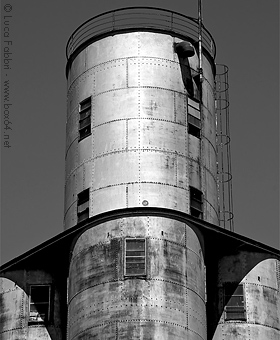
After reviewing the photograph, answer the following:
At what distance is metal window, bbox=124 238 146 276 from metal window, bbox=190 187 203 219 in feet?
12.0

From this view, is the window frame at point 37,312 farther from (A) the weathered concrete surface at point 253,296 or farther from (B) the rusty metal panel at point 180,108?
(B) the rusty metal panel at point 180,108

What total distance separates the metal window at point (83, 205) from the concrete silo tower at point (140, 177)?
0.18ft

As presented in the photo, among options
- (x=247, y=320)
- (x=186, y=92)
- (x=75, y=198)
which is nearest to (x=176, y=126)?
(x=186, y=92)

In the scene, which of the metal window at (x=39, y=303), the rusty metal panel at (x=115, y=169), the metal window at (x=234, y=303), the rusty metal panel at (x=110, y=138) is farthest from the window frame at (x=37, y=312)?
the metal window at (x=234, y=303)

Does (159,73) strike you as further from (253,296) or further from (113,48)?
(253,296)

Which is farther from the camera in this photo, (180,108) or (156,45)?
(156,45)

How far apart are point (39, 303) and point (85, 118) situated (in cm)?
901

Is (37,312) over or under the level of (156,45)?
under

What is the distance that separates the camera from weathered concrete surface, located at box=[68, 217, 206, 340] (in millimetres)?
Result: 46438

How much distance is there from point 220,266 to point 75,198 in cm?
750

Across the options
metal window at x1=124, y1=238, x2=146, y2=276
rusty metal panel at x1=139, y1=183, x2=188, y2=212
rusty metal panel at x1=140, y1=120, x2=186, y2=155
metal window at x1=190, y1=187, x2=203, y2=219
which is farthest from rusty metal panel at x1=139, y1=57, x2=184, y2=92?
metal window at x1=124, y1=238, x2=146, y2=276

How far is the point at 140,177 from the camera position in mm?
50062

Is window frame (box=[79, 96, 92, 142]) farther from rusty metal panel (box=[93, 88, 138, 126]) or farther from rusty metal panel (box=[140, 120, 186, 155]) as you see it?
rusty metal panel (box=[140, 120, 186, 155])

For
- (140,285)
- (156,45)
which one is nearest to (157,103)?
(156,45)
